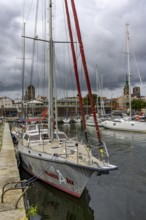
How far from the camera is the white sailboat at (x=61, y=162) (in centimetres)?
1005

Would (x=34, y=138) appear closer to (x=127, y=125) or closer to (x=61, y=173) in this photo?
(x=61, y=173)

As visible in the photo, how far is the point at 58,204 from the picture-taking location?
11047 millimetres

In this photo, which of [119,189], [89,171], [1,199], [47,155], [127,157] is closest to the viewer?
[1,199]

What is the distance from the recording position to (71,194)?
1114 cm

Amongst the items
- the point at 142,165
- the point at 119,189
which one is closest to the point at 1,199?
the point at 119,189

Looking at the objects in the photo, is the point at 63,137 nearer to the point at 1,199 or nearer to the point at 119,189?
the point at 119,189

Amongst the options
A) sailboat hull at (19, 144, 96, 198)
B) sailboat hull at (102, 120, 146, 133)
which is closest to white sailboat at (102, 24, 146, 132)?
sailboat hull at (102, 120, 146, 133)

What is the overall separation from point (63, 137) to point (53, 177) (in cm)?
440

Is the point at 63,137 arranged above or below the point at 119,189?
above

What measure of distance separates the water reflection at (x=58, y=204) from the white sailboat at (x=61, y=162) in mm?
423

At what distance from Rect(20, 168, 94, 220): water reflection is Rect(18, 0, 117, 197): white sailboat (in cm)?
42

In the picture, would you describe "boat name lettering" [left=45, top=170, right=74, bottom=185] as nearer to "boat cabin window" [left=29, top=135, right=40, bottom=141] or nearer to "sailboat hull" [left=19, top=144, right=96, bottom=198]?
"sailboat hull" [left=19, top=144, right=96, bottom=198]

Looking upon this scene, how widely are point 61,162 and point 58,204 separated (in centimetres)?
213

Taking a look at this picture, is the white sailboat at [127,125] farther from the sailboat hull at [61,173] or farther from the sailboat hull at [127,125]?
the sailboat hull at [61,173]
